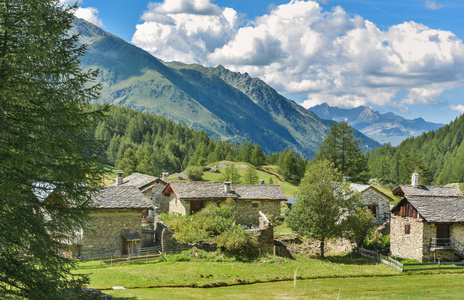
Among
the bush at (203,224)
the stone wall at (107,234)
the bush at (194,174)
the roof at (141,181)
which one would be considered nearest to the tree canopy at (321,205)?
the bush at (203,224)

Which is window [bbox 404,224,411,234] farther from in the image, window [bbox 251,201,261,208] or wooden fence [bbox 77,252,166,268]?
wooden fence [bbox 77,252,166,268]

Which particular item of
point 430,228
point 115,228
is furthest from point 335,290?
point 115,228

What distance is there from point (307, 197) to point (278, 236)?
852 centimetres

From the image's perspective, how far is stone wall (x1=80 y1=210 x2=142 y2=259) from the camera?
31016 mm

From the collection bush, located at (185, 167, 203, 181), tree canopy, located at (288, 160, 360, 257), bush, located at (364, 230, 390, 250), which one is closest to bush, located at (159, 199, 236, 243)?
tree canopy, located at (288, 160, 360, 257)

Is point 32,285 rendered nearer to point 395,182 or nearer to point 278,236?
point 278,236

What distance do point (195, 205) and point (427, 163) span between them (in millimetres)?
158514

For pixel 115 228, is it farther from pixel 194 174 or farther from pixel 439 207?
pixel 194 174

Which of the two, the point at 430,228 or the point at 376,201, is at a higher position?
the point at 376,201

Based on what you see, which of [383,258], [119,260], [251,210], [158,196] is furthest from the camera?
[158,196]

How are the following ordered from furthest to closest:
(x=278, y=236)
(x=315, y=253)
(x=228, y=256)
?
(x=278, y=236) → (x=315, y=253) → (x=228, y=256)

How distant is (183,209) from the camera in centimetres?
4466

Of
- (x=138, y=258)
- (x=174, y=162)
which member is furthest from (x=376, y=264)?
(x=174, y=162)

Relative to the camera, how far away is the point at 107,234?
3181 centimetres
